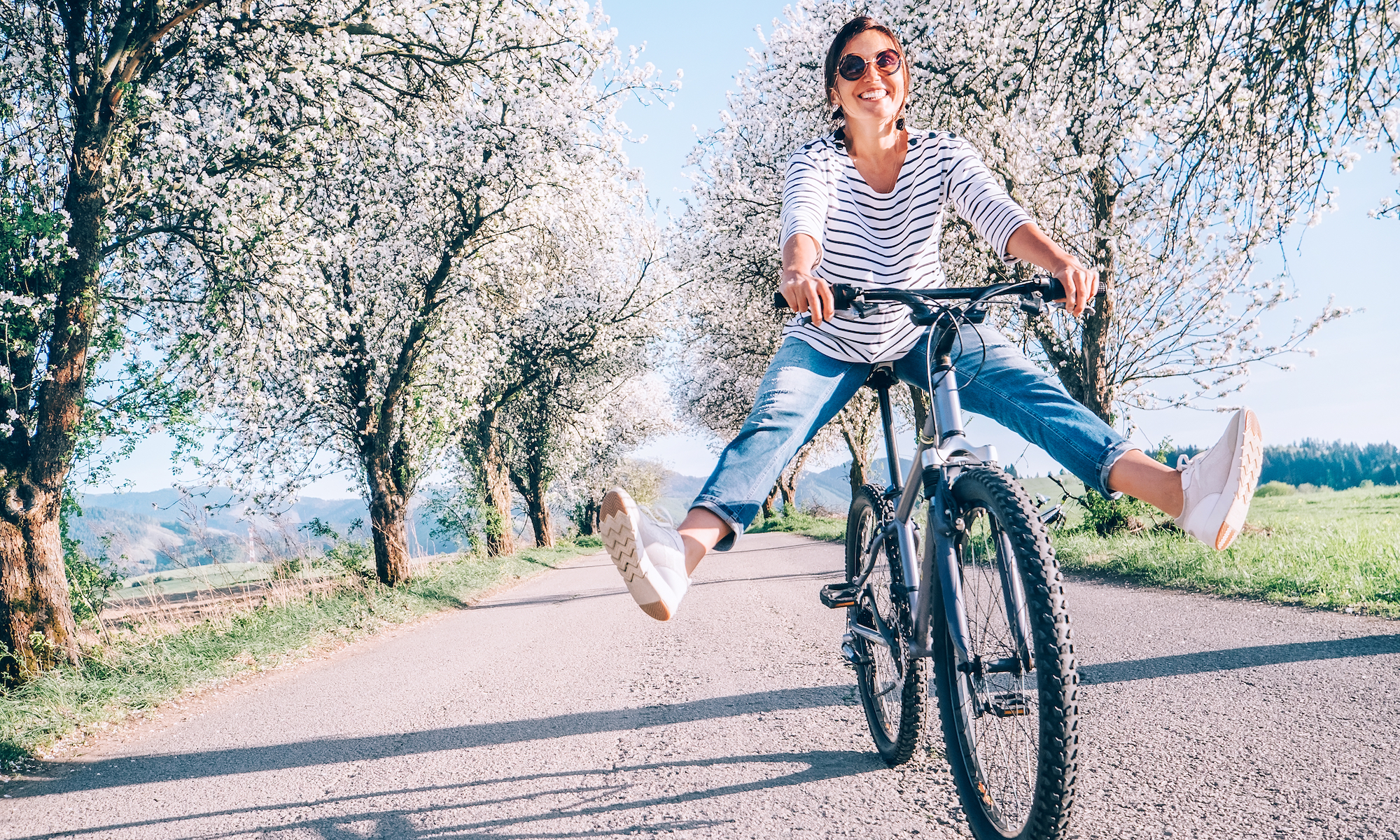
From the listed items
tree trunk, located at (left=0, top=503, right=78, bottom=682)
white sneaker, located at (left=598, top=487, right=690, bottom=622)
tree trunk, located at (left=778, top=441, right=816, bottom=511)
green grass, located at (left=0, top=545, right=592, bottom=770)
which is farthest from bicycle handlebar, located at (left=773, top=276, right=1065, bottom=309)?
tree trunk, located at (left=778, top=441, right=816, bottom=511)

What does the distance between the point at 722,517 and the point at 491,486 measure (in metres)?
19.0

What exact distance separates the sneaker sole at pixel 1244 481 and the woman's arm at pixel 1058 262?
1.80 ft

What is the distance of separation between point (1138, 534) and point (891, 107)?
9.58 m

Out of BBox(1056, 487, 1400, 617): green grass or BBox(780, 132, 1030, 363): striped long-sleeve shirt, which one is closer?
BBox(780, 132, 1030, 363): striped long-sleeve shirt

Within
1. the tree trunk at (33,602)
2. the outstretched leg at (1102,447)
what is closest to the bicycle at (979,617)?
the outstretched leg at (1102,447)

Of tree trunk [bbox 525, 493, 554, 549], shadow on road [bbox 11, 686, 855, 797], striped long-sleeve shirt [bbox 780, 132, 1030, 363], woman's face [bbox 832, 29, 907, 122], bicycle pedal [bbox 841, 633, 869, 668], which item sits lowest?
tree trunk [bbox 525, 493, 554, 549]

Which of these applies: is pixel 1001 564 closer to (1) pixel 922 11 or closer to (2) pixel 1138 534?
(2) pixel 1138 534

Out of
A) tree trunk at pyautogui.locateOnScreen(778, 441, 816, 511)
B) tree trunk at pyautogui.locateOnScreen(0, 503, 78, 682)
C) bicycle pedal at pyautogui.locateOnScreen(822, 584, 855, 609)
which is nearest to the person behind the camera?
bicycle pedal at pyautogui.locateOnScreen(822, 584, 855, 609)

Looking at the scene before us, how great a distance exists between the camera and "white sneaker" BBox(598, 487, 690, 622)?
6.98 ft

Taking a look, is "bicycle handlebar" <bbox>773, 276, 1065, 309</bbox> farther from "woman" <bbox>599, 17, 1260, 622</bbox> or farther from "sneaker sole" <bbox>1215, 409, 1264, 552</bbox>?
"sneaker sole" <bbox>1215, 409, 1264, 552</bbox>

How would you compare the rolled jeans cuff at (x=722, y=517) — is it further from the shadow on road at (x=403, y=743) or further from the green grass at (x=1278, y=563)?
the green grass at (x=1278, y=563)

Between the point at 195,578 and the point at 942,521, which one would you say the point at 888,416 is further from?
the point at 195,578

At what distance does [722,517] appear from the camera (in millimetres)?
2361

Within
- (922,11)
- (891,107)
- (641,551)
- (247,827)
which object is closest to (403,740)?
(247,827)
